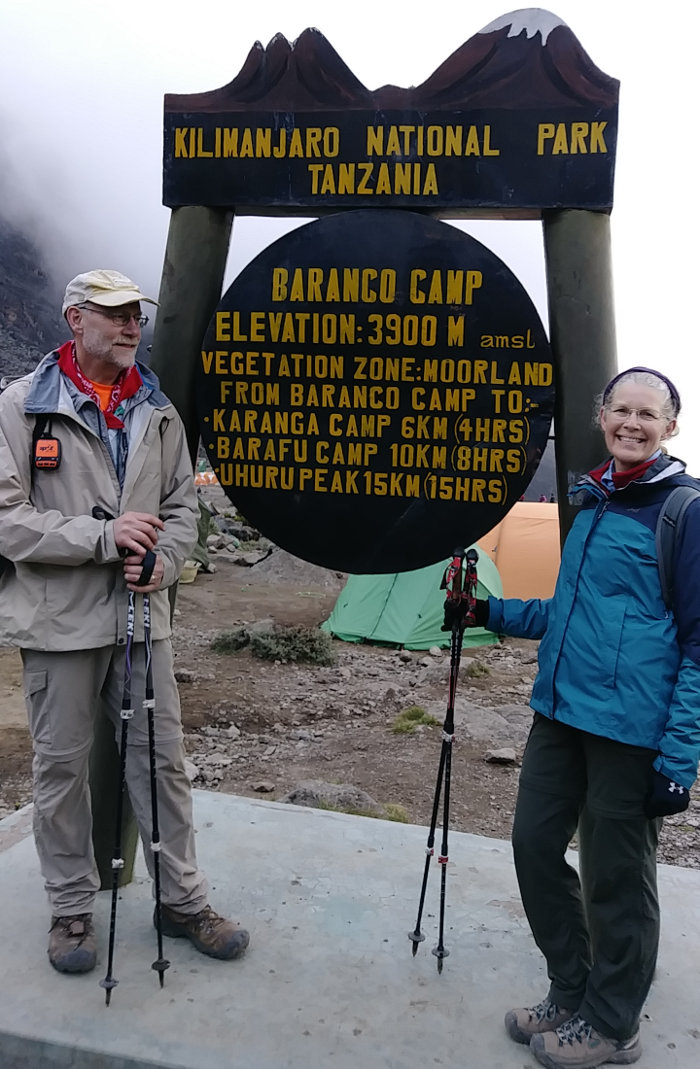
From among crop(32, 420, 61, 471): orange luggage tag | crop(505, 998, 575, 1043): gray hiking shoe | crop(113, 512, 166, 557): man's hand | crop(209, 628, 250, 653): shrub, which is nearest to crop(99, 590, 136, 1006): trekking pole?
crop(113, 512, 166, 557): man's hand

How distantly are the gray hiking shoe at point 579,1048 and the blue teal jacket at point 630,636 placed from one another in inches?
35.3

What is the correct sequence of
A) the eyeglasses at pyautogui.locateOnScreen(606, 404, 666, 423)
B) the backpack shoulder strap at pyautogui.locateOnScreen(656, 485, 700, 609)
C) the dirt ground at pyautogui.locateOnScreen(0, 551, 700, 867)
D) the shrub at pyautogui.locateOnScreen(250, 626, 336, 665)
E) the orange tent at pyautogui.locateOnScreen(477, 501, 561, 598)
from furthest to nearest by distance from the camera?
1. the orange tent at pyautogui.locateOnScreen(477, 501, 561, 598)
2. the shrub at pyautogui.locateOnScreen(250, 626, 336, 665)
3. the dirt ground at pyautogui.locateOnScreen(0, 551, 700, 867)
4. the eyeglasses at pyautogui.locateOnScreen(606, 404, 666, 423)
5. the backpack shoulder strap at pyautogui.locateOnScreen(656, 485, 700, 609)

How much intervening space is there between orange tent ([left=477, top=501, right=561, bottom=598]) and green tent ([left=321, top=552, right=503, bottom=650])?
3.22ft

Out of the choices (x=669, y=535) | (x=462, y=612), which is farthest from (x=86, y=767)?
(x=669, y=535)

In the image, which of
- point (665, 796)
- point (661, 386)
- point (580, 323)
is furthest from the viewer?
point (580, 323)

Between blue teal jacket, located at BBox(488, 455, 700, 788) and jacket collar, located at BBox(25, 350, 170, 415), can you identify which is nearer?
blue teal jacket, located at BBox(488, 455, 700, 788)

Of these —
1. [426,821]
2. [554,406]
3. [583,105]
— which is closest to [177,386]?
[554,406]

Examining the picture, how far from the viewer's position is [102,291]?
103 inches

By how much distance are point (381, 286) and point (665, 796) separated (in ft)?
6.38

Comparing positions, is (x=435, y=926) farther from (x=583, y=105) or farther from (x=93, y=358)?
(x=583, y=105)

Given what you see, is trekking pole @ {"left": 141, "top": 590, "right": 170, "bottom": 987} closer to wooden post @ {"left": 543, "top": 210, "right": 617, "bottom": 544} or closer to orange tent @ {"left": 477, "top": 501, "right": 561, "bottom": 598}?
wooden post @ {"left": 543, "top": 210, "right": 617, "bottom": 544}

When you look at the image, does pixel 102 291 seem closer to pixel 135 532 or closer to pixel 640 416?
pixel 135 532

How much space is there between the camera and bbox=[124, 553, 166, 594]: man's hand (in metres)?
2.54

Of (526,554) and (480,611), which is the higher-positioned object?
(480,611)
